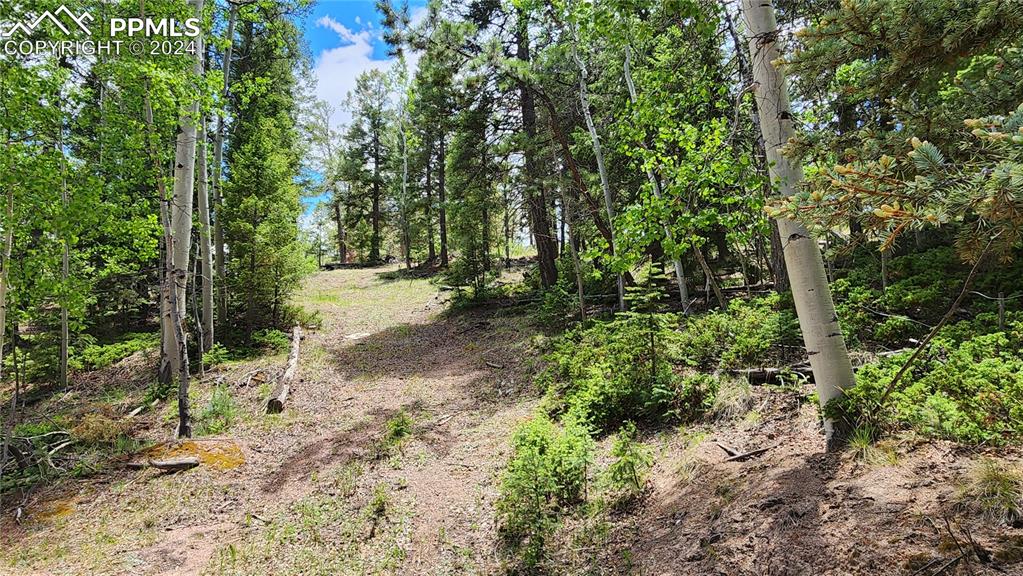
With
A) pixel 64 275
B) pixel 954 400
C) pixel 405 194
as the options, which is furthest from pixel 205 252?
pixel 405 194

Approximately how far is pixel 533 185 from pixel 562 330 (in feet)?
13.4

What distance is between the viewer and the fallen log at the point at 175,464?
248 inches

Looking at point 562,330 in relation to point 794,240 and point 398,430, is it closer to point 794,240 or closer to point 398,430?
point 398,430

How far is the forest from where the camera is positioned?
2.69m

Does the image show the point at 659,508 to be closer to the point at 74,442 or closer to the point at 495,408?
the point at 495,408

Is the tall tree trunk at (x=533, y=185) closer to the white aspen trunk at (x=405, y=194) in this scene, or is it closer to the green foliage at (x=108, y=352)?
the green foliage at (x=108, y=352)

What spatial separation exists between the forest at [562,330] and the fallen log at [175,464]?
0.11 ft

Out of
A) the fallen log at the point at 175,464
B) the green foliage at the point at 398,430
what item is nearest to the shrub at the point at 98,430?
the fallen log at the point at 175,464

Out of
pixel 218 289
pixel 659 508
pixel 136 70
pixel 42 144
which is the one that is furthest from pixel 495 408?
pixel 218 289

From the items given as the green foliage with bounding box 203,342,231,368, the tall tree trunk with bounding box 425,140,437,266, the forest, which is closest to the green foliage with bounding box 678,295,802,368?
the forest

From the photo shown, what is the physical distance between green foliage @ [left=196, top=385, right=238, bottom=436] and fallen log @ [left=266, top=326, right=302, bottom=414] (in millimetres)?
617

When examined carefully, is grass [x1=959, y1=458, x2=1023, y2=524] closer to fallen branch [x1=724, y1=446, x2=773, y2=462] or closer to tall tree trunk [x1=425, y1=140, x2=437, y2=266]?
fallen branch [x1=724, y1=446, x2=773, y2=462]

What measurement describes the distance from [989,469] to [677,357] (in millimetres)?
4004

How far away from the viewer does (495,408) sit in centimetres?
781
